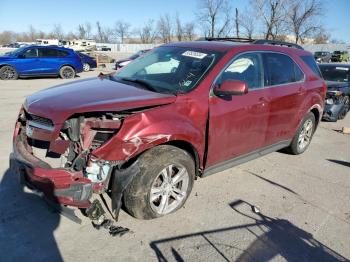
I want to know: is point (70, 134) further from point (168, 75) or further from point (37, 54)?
point (37, 54)

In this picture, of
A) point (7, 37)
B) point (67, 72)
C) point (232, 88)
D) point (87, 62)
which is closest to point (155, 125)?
point (232, 88)

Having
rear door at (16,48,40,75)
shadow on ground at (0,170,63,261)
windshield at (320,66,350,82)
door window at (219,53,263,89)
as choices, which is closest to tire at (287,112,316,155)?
door window at (219,53,263,89)

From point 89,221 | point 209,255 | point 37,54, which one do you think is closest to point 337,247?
point 209,255

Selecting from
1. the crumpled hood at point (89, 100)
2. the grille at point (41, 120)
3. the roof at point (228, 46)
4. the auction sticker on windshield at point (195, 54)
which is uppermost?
the roof at point (228, 46)

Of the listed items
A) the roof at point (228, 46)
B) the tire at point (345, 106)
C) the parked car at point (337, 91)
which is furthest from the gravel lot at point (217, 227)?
the tire at point (345, 106)

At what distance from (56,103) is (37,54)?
48.5 feet

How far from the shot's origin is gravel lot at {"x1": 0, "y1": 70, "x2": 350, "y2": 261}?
126 inches

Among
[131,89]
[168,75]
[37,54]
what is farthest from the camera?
[37,54]

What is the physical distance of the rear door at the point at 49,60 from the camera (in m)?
16.8

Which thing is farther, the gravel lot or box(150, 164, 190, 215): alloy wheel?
box(150, 164, 190, 215): alloy wheel

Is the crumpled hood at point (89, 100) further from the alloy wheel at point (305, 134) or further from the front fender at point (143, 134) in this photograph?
the alloy wheel at point (305, 134)

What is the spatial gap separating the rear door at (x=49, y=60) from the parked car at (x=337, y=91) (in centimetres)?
1240

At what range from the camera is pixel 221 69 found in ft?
13.5

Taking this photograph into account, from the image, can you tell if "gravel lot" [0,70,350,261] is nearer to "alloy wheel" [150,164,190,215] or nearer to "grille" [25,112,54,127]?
"alloy wheel" [150,164,190,215]
